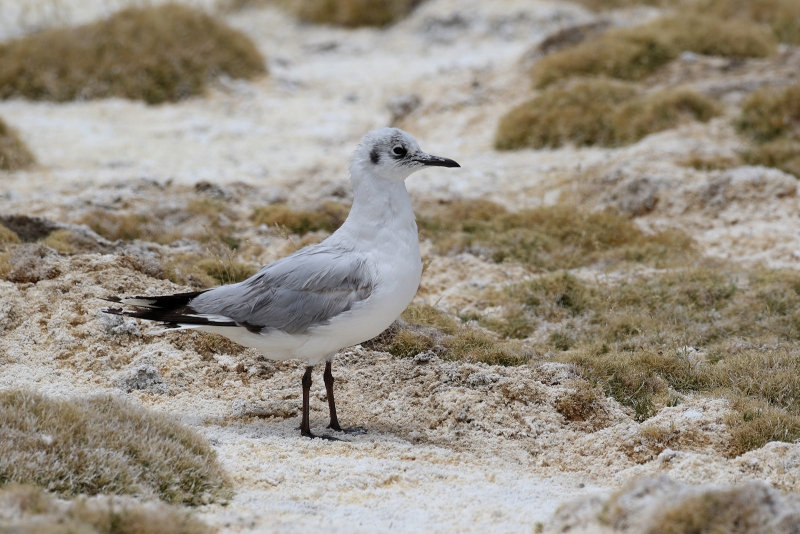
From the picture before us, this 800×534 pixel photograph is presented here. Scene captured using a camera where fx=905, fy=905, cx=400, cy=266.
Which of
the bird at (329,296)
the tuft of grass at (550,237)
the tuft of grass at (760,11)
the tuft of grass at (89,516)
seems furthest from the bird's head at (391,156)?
the tuft of grass at (760,11)

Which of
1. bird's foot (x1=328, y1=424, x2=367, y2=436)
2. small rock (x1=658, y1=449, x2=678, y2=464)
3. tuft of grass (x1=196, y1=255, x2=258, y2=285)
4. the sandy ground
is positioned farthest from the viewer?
tuft of grass (x1=196, y1=255, x2=258, y2=285)

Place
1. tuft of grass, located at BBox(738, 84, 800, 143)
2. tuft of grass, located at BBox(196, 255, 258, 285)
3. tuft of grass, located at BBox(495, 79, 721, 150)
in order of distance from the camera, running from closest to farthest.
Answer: tuft of grass, located at BBox(196, 255, 258, 285), tuft of grass, located at BBox(738, 84, 800, 143), tuft of grass, located at BBox(495, 79, 721, 150)

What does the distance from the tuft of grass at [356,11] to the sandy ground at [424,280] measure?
45cm

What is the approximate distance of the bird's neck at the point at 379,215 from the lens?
19.1ft

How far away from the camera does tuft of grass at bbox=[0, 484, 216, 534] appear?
357cm

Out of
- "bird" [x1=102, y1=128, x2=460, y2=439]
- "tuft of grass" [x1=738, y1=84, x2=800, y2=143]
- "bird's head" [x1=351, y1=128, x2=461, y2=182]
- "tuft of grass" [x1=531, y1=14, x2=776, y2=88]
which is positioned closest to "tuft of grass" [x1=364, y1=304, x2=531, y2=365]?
"bird" [x1=102, y1=128, x2=460, y2=439]

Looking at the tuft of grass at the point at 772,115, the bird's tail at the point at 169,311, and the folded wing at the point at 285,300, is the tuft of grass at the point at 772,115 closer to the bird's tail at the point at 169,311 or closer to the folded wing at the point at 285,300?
the folded wing at the point at 285,300

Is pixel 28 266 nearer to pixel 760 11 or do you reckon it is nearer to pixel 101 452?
pixel 101 452

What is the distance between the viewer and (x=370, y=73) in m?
17.4

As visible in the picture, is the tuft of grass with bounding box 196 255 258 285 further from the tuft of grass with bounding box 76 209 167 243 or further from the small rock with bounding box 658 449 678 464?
the small rock with bounding box 658 449 678 464

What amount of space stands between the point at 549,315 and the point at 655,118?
552cm

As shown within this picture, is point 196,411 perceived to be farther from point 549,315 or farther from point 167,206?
point 167,206

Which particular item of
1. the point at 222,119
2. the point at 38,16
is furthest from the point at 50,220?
the point at 38,16

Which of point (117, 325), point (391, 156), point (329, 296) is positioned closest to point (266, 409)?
point (329, 296)
